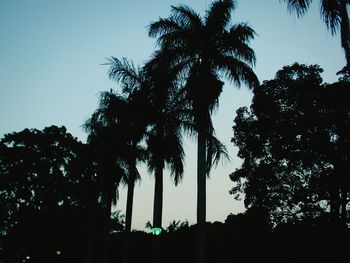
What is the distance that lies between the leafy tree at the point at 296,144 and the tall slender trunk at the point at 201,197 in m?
8.21

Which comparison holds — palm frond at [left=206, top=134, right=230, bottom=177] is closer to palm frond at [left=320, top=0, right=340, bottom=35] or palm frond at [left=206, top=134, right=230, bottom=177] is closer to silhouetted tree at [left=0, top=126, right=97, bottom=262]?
palm frond at [left=320, top=0, right=340, bottom=35]

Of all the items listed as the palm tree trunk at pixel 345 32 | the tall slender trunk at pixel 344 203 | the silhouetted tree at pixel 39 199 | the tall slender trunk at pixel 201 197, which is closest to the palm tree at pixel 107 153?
the tall slender trunk at pixel 201 197

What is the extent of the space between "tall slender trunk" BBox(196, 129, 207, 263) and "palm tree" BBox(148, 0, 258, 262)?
6 cm

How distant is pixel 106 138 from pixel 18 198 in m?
18.8

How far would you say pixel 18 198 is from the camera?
38.8 m

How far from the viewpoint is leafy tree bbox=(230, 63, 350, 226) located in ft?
75.0

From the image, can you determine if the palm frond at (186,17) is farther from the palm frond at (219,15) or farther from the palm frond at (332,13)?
the palm frond at (332,13)

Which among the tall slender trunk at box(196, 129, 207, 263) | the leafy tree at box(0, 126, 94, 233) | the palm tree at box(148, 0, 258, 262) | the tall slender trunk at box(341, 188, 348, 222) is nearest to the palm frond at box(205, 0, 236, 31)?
the palm tree at box(148, 0, 258, 262)

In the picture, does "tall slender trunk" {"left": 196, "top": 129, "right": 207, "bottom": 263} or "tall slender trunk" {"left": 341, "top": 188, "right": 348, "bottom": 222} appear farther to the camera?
"tall slender trunk" {"left": 341, "top": 188, "right": 348, "bottom": 222}

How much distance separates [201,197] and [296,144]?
11.0 meters

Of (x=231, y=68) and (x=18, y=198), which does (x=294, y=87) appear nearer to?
(x=231, y=68)

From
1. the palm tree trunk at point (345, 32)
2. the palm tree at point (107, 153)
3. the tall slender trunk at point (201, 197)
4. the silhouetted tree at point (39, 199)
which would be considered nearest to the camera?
the palm tree trunk at point (345, 32)

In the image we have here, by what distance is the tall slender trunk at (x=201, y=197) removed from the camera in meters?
14.2

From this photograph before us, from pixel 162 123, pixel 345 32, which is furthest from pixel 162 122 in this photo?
pixel 345 32
